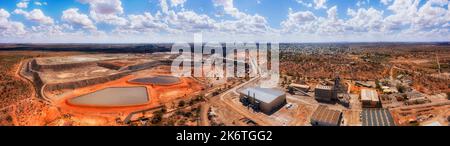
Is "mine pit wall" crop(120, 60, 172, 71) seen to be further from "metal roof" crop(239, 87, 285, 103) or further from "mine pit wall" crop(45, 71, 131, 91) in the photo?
"metal roof" crop(239, 87, 285, 103)

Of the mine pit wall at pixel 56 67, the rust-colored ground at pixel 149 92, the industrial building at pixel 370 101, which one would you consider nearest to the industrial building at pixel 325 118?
the industrial building at pixel 370 101

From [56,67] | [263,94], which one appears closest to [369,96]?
[263,94]

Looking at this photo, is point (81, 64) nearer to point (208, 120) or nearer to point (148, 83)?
point (148, 83)

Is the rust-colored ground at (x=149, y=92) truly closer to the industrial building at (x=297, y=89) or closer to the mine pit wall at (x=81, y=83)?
the mine pit wall at (x=81, y=83)

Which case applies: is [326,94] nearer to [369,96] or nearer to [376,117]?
[369,96]

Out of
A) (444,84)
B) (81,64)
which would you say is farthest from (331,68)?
(81,64)

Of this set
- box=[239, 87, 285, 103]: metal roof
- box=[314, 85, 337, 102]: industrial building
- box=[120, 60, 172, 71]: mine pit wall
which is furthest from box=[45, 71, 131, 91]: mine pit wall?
box=[314, 85, 337, 102]: industrial building
